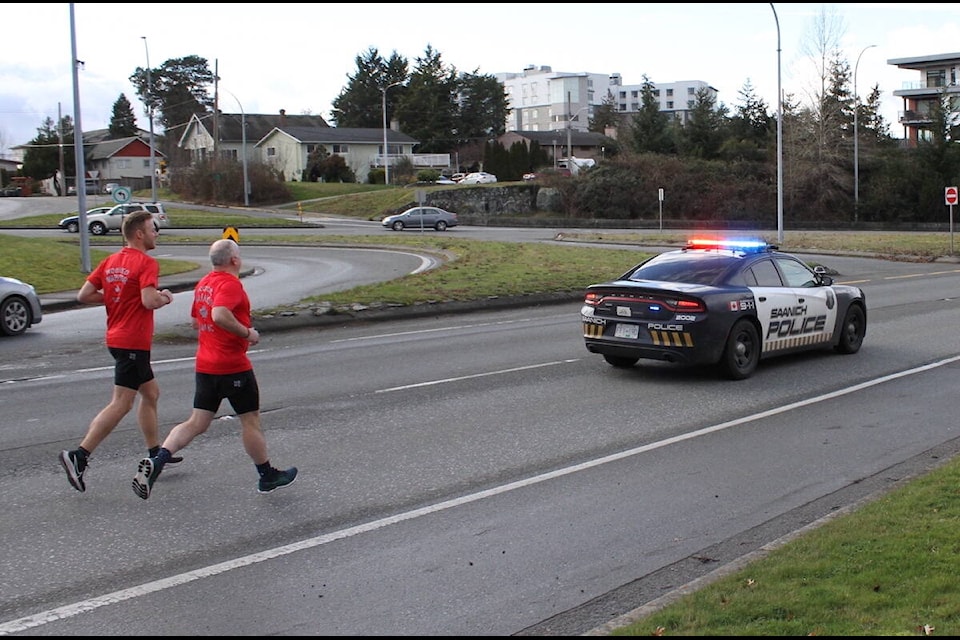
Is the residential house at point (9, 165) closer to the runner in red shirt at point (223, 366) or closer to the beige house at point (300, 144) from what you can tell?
the beige house at point (300, 144)

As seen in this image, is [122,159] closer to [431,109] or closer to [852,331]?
[431,109]

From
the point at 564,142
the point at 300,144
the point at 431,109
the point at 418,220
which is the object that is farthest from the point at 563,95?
the point at 418,220

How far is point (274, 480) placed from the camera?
698 centimetres

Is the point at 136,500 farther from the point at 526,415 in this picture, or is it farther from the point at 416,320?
the point at 416,320

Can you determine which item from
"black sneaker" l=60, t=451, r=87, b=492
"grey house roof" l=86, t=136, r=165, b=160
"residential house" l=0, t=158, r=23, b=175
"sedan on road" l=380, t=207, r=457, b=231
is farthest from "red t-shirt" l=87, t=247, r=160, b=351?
"residential house" l=0, t=158, r=23, b=175

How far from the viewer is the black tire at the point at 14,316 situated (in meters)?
16.1

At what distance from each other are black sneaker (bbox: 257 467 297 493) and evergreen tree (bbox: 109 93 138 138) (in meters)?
138

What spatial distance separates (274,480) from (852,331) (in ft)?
30.8

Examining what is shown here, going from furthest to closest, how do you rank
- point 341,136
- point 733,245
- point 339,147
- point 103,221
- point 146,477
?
point 339,147 < point 341,136 < point 103,221 < point 733,245 < point 146,477

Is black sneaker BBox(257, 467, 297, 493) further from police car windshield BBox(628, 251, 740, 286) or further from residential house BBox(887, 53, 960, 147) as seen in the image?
residential house BBox(887, 53, 960, 147)

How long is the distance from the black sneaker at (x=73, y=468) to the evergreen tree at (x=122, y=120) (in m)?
138

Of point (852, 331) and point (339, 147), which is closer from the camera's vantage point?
point (852, 331)

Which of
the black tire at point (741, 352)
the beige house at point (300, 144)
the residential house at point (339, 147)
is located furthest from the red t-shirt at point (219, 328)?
the residential house at point (339, 147)

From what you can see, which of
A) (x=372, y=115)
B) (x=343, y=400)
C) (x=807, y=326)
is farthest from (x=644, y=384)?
(x=372, y=115)
